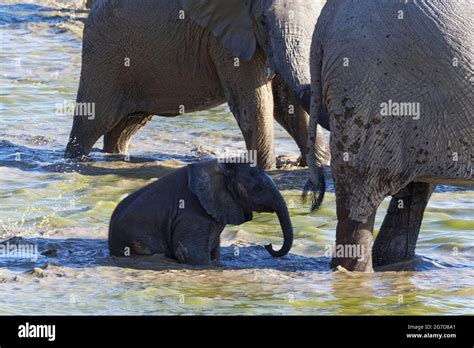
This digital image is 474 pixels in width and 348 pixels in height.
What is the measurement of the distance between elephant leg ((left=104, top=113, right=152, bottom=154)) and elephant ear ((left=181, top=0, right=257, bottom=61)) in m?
1.45

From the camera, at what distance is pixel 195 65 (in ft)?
36.8

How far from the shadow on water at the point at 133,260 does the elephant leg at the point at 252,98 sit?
2249 mm

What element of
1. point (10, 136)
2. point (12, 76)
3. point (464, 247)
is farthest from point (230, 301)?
point (12, 76)

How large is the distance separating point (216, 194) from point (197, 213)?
16 centimetres

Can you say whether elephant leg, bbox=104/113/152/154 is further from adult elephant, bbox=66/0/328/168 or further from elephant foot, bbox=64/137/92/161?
elephant foot, bbox=64/137/92/161

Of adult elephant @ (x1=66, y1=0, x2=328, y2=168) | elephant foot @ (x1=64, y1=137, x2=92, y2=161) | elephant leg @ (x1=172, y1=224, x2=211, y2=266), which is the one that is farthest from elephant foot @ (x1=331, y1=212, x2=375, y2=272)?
elephant foot @ (x1=64, y1=137, x2=92, y2=161)

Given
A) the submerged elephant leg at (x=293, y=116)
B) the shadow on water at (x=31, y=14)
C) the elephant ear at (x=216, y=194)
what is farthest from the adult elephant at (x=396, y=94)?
the shadow on water at (x=31, y=14)

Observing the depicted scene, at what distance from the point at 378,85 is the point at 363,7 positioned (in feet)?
1.43

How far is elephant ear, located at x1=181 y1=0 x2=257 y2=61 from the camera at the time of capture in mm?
10508

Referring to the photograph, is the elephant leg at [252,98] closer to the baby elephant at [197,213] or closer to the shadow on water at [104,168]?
the shadow on water at [104,168]

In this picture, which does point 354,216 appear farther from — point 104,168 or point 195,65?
point 104,168

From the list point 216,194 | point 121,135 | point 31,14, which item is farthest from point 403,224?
point 31,14

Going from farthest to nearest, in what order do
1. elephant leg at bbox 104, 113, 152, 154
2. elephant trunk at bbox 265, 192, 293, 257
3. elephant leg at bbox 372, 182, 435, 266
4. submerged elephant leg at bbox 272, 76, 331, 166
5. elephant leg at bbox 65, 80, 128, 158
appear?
elephant leg at bbox 104, 113, 152, 154, elephant leg at bbox 65, 80, 128, 158, submerged elephant leg at bbox 272, 76, 331, 166, elephant leg at bbox 372, 182, 435, 266, elephant trunk at bbox 265, 192, 293, 257
